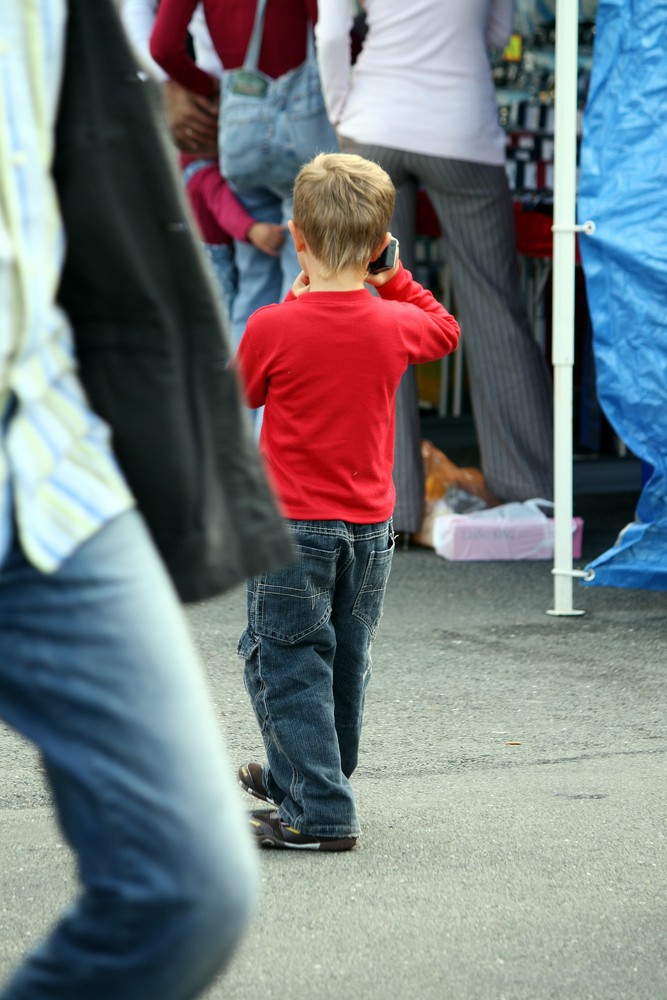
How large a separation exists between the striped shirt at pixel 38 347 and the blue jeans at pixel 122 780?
0.04m

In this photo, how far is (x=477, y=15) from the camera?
5.96 meters

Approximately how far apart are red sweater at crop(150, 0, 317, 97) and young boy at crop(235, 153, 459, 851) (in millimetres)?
3293

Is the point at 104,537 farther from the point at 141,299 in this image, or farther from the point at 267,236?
the point at 267,236

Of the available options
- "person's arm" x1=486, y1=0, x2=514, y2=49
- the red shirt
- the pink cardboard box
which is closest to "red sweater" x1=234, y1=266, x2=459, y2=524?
the pink cardboard box

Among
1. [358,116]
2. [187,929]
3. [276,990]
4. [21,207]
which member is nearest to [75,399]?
[21,207]

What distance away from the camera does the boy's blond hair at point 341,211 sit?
321cm

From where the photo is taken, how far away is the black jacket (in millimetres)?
1579

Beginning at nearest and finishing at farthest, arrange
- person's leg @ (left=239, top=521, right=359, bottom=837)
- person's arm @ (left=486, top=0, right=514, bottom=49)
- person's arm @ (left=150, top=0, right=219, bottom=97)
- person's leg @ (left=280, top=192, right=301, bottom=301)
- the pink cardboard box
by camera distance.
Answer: person's leg @ (left=239, top=521, right=359, bottom=837) < person's arm @ (left=486, top=0, right=514, bottom=49) < the pink cardboard box < person's arm @ (left=150, top=0, right=219, bottom=97) < person's leg @ (left=280, top=192, right=301, bottom=301)

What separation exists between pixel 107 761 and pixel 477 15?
197 inches

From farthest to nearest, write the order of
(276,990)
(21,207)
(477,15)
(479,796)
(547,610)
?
1. (477,15)
2. (547,610)
3. (479,796)
4. (276,990)
5. (21,207)

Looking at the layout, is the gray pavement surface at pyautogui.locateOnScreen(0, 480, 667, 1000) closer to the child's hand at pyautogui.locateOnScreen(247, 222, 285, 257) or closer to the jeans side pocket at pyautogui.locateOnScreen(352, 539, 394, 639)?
the jeans side pocket at pyautogui.locateOnScreen(352, 539, 394, 639)

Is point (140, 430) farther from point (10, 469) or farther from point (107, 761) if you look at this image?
point (107, 761)

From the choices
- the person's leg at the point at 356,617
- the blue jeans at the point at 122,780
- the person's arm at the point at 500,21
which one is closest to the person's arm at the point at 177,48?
the person's arm at the point at 500,21

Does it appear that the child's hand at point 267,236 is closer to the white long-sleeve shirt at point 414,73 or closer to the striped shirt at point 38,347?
the white long-sleeve shirt at point 414,73
